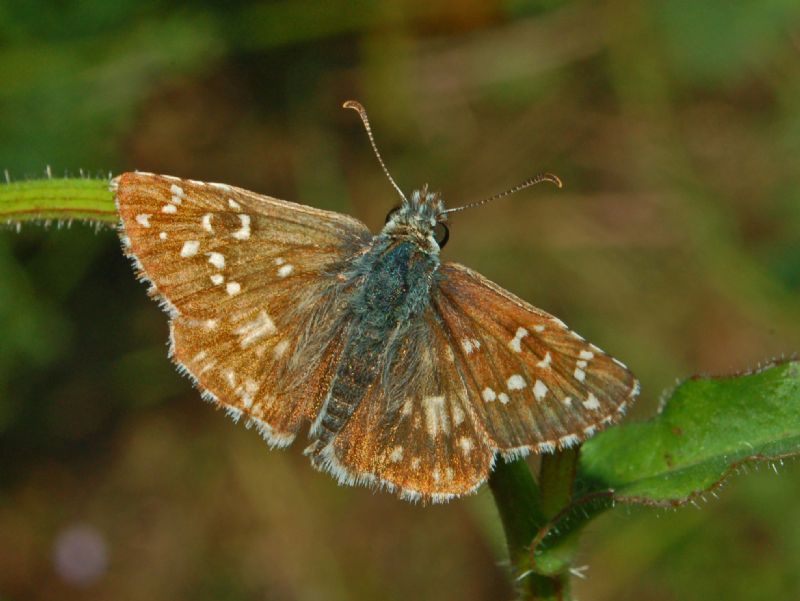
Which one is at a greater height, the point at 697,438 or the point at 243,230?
the point at 243,230

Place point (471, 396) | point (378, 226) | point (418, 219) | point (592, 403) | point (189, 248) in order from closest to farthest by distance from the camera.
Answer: point (592, 403)
point (471, 396)
point (189, 248)
point (418, 219)
point (378, 226)

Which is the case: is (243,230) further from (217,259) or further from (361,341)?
(361,341)

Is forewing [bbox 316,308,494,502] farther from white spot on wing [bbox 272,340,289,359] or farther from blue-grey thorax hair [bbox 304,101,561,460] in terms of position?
white spot on wing [bbox 272,340,289,359]

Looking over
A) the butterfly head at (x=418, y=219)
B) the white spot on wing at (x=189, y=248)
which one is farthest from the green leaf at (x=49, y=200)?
the butterfly head at (x=418, y=219)

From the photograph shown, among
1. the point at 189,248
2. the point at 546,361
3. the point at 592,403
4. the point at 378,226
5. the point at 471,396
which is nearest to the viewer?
the point at 592,403

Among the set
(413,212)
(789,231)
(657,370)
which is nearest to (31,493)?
(413,212)

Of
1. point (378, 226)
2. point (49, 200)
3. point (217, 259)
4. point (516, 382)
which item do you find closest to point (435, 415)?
point (516, 382)

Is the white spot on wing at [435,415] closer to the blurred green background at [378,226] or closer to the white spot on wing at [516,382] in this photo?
the white spot on wing at [516,382]

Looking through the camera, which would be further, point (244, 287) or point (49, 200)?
point (244, 287)

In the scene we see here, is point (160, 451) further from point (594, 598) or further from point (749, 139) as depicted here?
point (749, 139)
